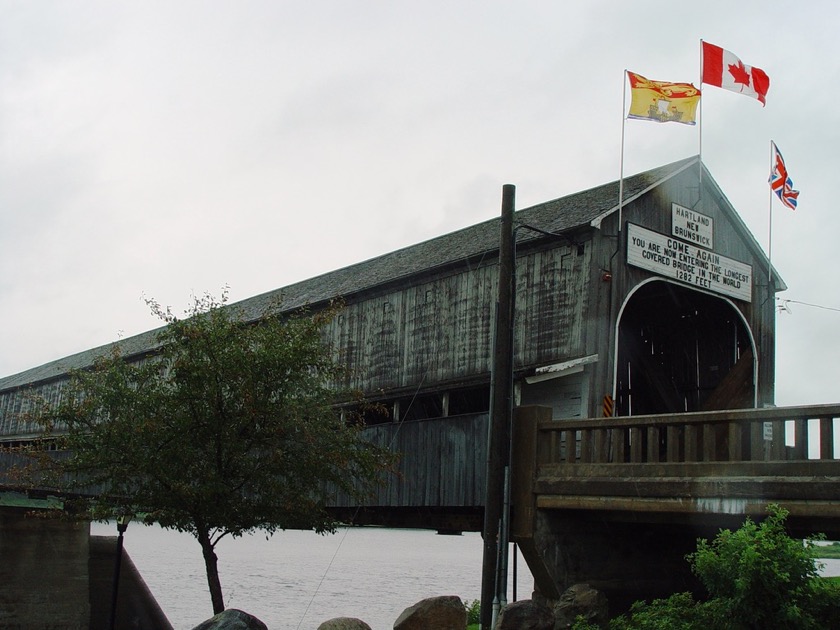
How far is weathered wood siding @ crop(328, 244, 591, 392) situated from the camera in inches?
Answer: 766

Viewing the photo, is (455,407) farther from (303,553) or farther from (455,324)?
(303,553)

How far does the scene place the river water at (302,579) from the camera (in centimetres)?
4388

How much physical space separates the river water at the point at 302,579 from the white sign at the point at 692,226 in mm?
9521

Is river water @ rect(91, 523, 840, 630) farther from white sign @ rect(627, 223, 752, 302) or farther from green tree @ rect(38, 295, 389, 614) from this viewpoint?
green tree @ rect(38, 295, 389, 614)

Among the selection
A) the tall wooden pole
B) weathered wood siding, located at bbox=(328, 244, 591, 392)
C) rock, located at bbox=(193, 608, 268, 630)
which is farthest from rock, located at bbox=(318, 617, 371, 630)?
weathered wood siding, located at bbox=(328, 244, 591, 392)

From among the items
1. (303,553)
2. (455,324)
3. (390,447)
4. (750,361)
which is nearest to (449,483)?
(390,447)

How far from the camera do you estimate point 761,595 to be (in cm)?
1155

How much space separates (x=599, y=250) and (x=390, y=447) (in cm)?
607

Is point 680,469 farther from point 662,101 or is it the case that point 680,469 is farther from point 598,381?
point 662,101

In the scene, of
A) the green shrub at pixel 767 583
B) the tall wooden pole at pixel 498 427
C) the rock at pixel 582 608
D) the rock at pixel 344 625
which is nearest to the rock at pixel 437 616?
the rock at pixel 344 625

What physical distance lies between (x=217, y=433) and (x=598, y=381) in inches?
276

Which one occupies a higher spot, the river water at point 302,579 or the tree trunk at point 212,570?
the tree trunk at point 212,570

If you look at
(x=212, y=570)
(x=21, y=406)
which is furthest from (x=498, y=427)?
(x=21, y=406)

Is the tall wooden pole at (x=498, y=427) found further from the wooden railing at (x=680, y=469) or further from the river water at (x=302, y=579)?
the river water at (x=302, y=579)
